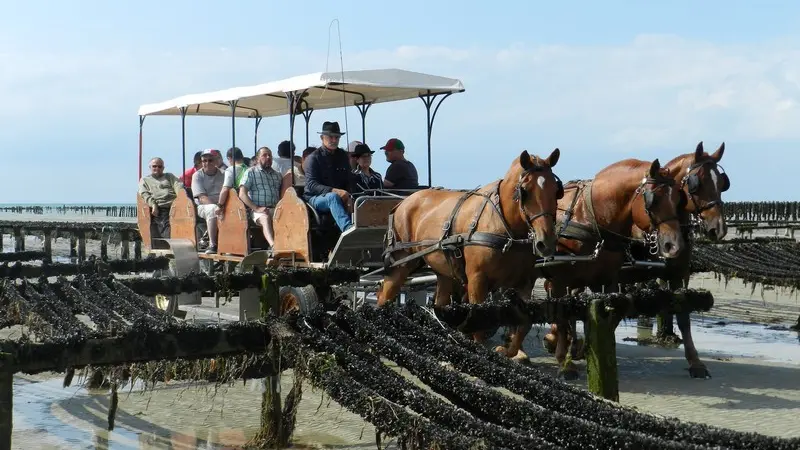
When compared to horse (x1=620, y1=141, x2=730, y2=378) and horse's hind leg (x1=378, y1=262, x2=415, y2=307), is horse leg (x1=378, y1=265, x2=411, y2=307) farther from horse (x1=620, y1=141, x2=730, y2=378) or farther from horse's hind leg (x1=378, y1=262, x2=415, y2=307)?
horse (x1=620, y1=141, x2=730, y2=378)

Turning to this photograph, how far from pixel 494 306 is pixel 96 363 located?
8.58 feet

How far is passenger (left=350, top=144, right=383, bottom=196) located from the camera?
1325 cm

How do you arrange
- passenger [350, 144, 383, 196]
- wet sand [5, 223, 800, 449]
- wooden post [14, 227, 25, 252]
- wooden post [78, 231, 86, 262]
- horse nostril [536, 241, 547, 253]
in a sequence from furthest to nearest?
1. wooden post [14, 227, 25, 252]
2. wooden post [78, 231, 86, 262]
3. passenger [350, 144, 383, 196]
4. horse nostril [536, 241, 547, 253]
5. wet sand [5, 223, 800, 449]

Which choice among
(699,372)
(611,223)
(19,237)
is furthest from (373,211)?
(19,237)

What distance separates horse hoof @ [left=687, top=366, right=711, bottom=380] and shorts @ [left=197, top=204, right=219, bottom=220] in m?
6.66

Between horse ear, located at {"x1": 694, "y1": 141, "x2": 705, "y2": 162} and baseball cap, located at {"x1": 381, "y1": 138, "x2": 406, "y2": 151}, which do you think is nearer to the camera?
horse ear, located at {"x1": 694, "y1": 141, "x2": 705, "y2": 162}

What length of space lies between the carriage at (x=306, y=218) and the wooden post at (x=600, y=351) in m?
4.27

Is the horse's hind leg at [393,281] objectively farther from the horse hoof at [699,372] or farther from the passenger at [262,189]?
the horse hoof at [699,372]

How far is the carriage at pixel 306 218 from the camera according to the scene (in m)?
12.1

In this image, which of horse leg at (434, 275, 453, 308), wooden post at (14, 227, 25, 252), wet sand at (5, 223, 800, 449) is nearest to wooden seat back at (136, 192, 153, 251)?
wet sand at (5, 223, 800, 449)

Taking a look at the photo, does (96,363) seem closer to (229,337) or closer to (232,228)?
(229,337)

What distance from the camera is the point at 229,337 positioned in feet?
20.8

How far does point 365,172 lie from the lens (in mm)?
13445

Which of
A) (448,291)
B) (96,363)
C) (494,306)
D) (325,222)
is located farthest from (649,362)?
(96,363)
